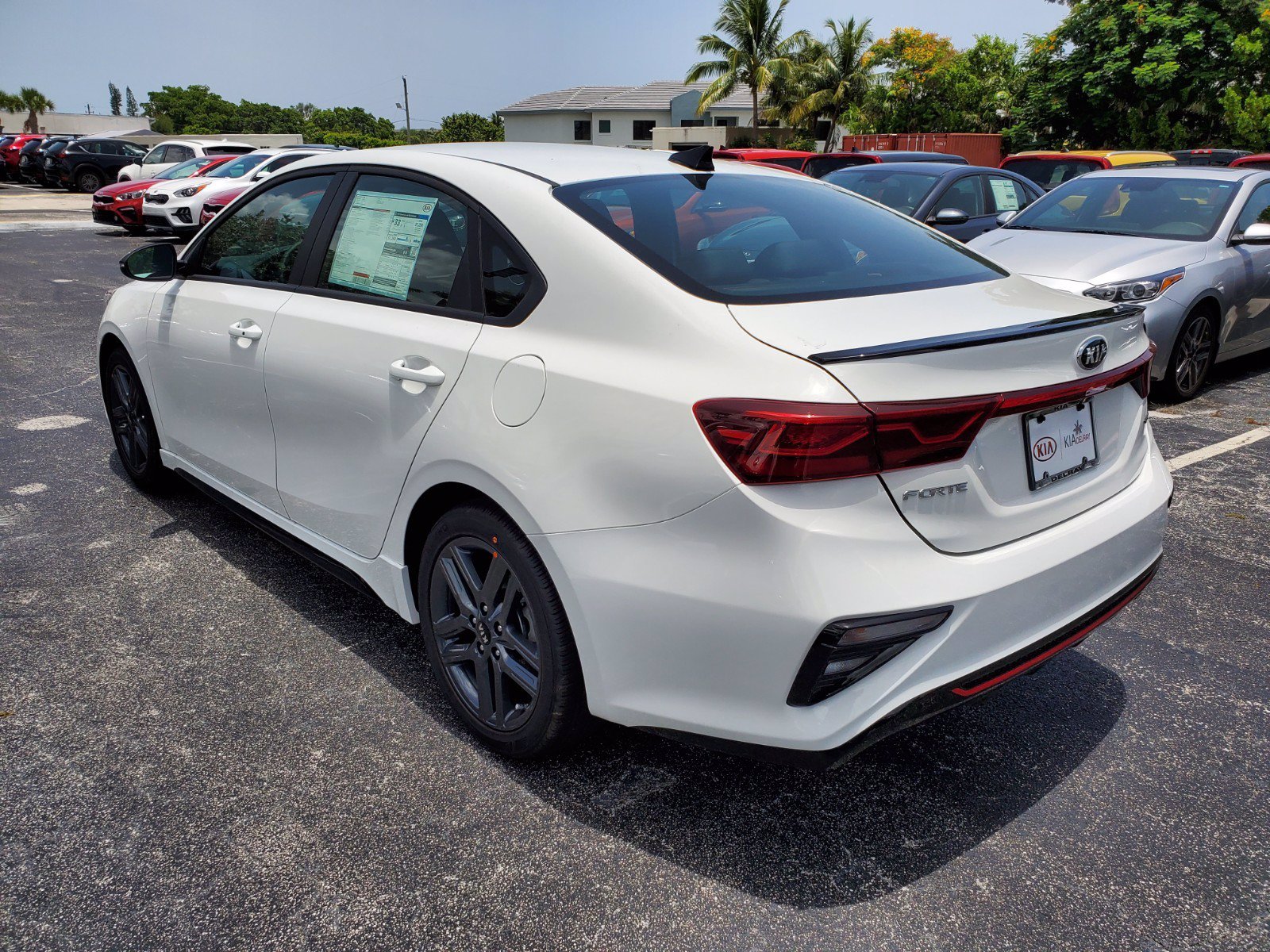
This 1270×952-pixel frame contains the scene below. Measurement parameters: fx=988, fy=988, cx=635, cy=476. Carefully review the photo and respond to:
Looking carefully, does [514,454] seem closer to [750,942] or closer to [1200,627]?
[750,942]

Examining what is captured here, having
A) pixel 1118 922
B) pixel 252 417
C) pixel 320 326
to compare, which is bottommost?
pixel 1118 922

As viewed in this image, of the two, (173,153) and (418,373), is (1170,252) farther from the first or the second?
(173,153)

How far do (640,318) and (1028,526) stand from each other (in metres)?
1.02

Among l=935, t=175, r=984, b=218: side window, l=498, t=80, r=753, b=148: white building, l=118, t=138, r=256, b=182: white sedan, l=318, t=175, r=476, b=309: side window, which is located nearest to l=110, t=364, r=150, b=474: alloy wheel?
l=318, t=175, r=476, b=309: side window

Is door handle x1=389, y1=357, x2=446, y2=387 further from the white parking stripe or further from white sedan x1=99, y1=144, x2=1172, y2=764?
the white parking stripe

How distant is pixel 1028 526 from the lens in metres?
2.29

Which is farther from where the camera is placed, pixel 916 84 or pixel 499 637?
pixel 916 84

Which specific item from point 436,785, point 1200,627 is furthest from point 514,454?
point 1200,627

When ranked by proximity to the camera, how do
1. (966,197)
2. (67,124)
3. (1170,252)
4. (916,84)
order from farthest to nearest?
1. (67,124)
2. (916,84)
3. (966,197)
4. (1170,252)

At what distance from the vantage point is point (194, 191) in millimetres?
17000

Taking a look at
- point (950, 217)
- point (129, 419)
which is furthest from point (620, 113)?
point (129, 419)

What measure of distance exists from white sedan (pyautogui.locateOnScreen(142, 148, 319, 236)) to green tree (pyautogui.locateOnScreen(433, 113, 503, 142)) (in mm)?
65055

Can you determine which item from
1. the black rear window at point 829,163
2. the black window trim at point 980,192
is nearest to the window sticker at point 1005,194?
the black window trim at point 980,192

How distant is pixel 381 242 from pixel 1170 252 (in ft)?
18.9
